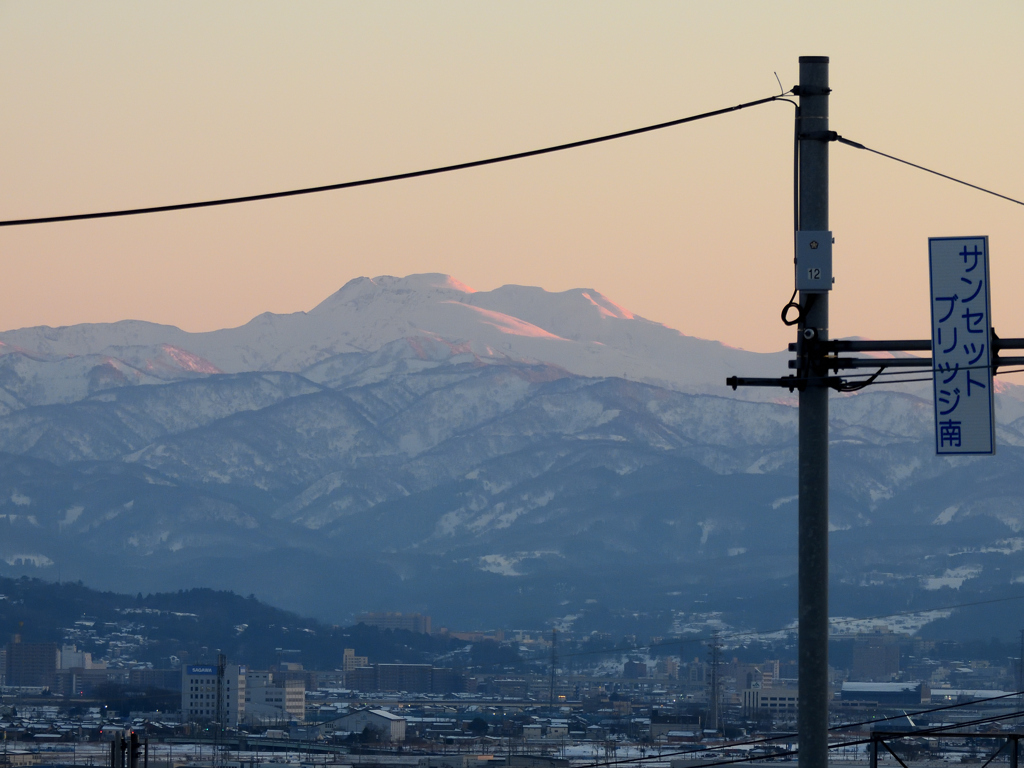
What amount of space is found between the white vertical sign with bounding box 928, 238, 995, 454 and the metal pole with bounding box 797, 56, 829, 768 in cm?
102

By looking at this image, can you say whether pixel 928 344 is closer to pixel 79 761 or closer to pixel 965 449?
pixel 965 449

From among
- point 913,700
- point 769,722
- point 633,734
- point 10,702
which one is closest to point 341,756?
point 633,734

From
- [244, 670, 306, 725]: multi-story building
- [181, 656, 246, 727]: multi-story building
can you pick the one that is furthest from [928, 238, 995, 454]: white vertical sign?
[244, 670, 306, 725]: multi-story building

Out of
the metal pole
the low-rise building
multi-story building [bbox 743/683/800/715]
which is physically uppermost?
the metal pole

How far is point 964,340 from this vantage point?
1373 cm

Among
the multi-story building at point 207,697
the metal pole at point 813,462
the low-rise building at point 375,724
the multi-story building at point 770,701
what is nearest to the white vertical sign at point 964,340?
the metal pole at point 813,462

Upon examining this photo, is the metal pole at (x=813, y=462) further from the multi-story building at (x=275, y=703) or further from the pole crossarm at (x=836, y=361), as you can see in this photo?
the multi-story building at (x=275, y=703)

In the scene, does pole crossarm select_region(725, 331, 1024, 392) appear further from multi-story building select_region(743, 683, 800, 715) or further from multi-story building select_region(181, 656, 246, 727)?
multi-story building select_region(743, 683, 800, 715)

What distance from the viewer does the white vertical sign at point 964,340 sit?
13.7 metres

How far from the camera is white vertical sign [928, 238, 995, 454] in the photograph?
1372 centimetres

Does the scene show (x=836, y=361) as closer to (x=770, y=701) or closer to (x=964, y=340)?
(x=964, y=340)

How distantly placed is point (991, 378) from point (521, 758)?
89.4m

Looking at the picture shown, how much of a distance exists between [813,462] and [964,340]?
1.74 metres

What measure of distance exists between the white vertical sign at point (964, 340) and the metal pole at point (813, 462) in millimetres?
1025
